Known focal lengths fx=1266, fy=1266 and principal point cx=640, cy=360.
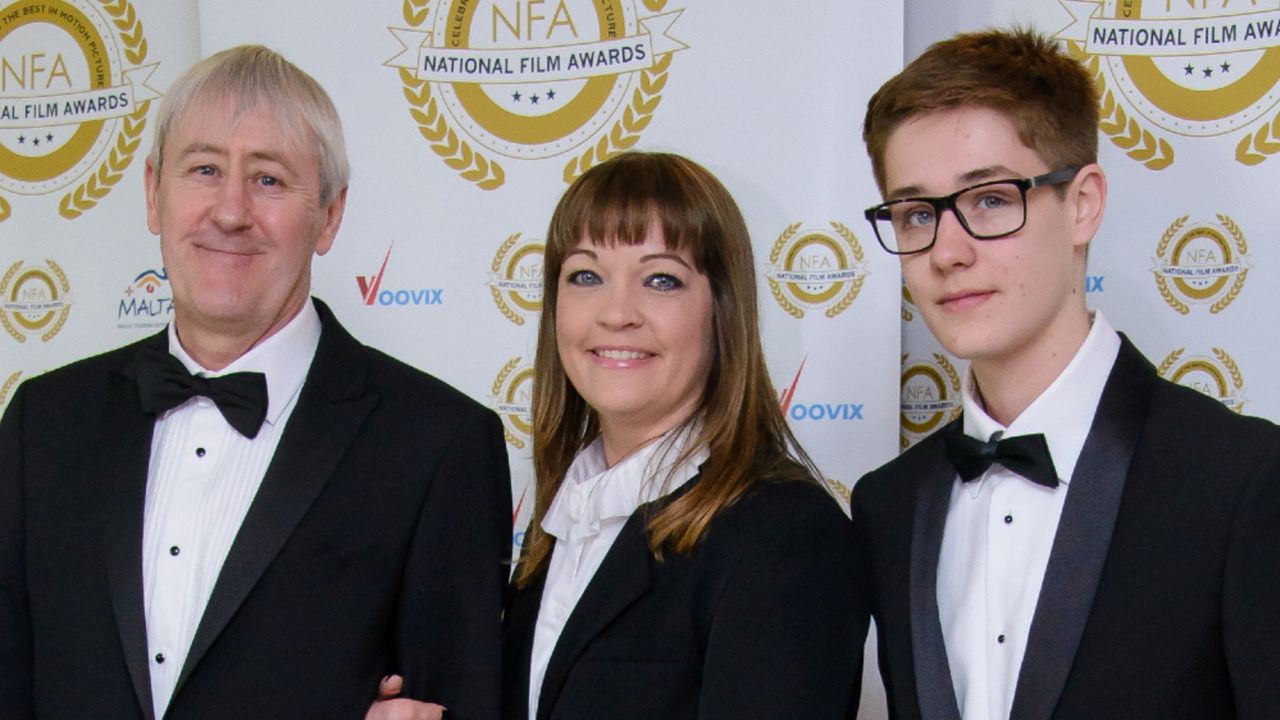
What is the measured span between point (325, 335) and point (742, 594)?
2.78ft

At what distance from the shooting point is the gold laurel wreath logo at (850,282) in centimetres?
317

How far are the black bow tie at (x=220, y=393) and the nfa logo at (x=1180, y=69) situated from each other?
214 cm

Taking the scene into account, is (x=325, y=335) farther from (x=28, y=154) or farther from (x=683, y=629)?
(x=28, y=154)

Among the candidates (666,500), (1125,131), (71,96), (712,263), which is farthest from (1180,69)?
(71,96)

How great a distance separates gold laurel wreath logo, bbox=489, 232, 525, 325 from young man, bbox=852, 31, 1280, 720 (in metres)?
1.56

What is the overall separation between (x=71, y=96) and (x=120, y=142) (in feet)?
0.75

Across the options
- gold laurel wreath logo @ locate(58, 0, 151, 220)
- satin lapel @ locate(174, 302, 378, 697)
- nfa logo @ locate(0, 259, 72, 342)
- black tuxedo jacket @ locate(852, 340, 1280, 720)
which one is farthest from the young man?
nfa logo @ locate(0, 259, 72, 342)

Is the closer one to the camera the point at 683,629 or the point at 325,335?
the point at 683,629

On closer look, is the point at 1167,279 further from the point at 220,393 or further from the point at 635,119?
the point at 220,393

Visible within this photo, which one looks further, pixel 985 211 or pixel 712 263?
pixel 712 263

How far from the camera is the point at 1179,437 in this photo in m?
1.73

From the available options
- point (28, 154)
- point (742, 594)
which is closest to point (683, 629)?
point (742, 594)

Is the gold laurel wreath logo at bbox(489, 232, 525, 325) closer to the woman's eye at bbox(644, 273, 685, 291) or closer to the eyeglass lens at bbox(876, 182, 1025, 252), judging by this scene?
the woman's eye at bbox(644, 273, 685, 291)

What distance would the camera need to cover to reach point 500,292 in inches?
136
